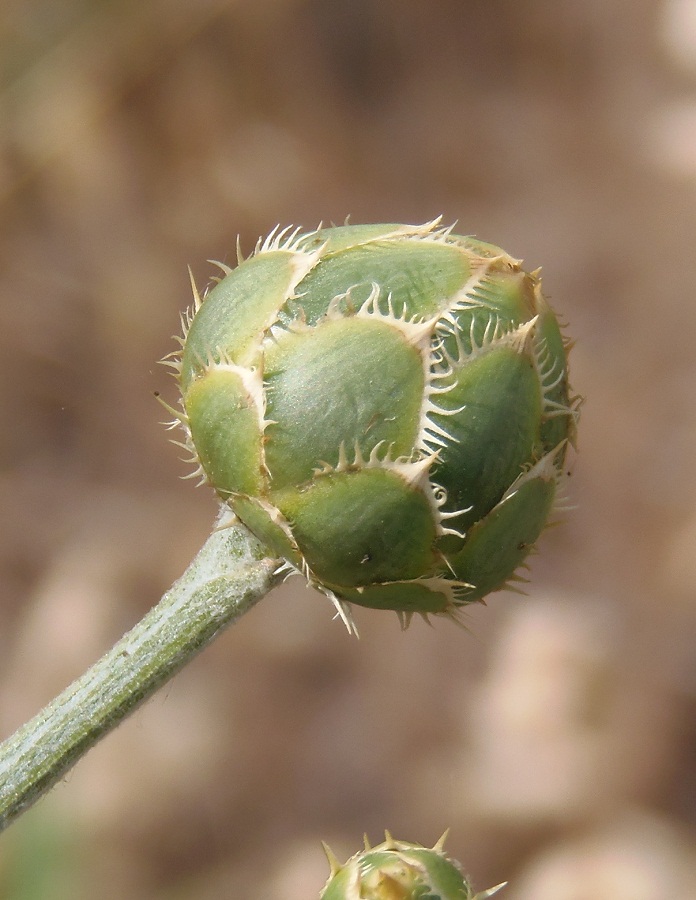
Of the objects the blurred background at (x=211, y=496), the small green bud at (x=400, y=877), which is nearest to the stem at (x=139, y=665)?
the small green bud at (x=400, y=877)

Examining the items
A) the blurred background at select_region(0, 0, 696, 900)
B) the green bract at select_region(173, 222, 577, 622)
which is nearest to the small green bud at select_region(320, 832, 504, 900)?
the green bract at select_region(173, 222, 577, 622)

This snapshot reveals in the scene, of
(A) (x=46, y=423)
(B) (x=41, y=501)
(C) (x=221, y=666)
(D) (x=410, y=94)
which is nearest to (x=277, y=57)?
(D) (x=410, y=94)

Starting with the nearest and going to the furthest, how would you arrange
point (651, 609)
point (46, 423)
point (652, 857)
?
1. point (652, 857)
2. point (651, 609)
3. point (46, 423)

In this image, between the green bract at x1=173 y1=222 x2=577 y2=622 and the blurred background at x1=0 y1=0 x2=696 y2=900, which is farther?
the blurred background at x1=0 y1=0 x2=696 y2=900

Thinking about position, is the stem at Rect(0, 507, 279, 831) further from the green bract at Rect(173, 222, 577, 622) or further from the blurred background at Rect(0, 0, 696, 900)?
the blurred background at Rect(0, 0, 696, 900)

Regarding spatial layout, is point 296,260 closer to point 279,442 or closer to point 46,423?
point 279,442

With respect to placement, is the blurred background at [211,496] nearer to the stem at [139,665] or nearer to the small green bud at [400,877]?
the stem at [139,665]

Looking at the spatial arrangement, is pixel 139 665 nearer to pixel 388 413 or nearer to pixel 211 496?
pixel 388 413
